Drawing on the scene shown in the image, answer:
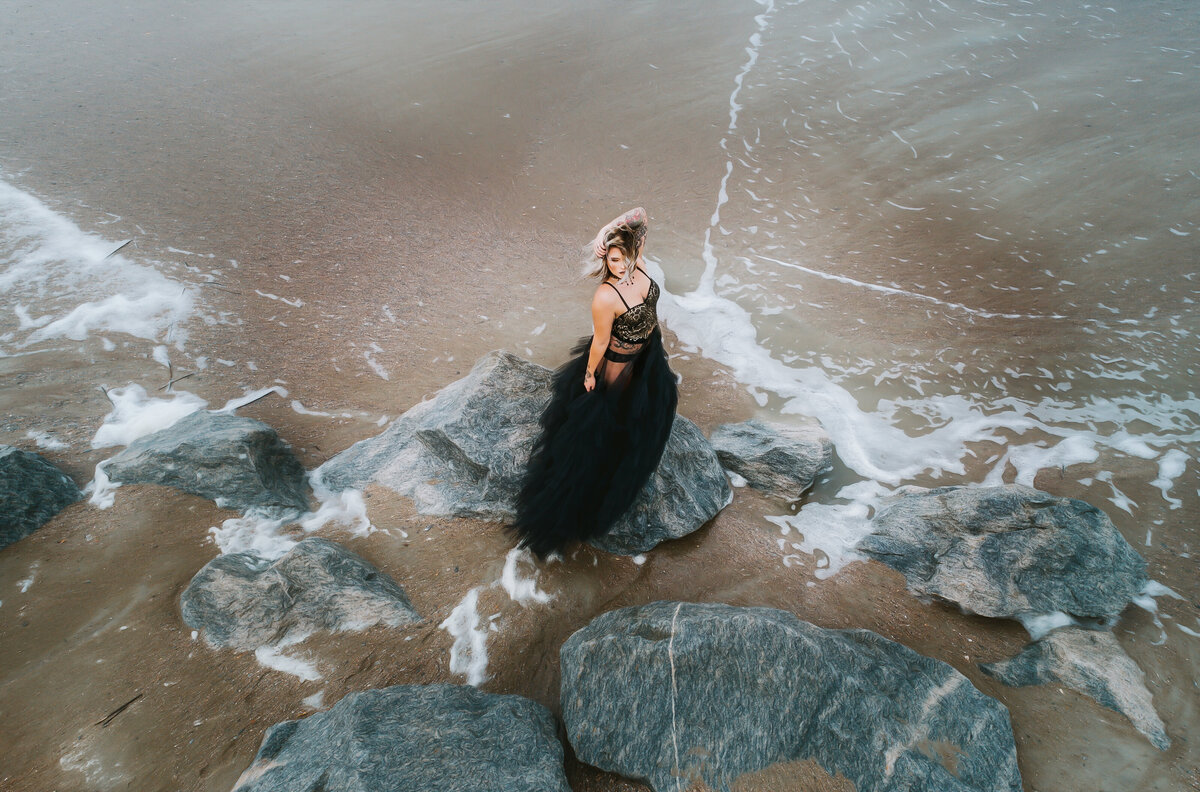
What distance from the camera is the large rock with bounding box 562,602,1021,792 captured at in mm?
2662

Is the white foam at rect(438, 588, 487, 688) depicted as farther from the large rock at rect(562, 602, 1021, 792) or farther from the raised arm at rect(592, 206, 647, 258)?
the raised arm at rect(592, 206, 647, 258)

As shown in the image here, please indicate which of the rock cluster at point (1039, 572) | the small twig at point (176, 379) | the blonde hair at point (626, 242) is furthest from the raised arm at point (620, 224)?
the small twig at point (176, 379)

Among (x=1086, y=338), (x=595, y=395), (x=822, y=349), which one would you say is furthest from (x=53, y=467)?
(x=1086, y=338)

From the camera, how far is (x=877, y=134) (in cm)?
931

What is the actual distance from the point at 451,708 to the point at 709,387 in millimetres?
3823

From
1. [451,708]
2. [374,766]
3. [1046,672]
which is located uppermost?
[374,766]

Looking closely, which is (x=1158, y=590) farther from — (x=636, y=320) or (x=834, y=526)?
(x=636, y=320)

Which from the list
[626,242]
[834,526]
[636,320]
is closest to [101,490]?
[636,320]

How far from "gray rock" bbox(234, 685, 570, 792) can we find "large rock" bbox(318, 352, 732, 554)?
141cm

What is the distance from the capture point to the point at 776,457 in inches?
188

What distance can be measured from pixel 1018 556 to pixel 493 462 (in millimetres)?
3243

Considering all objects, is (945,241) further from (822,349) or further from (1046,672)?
(1046,672)

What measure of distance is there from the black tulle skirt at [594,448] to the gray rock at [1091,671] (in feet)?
7.17

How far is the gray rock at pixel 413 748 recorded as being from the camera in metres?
2.39
